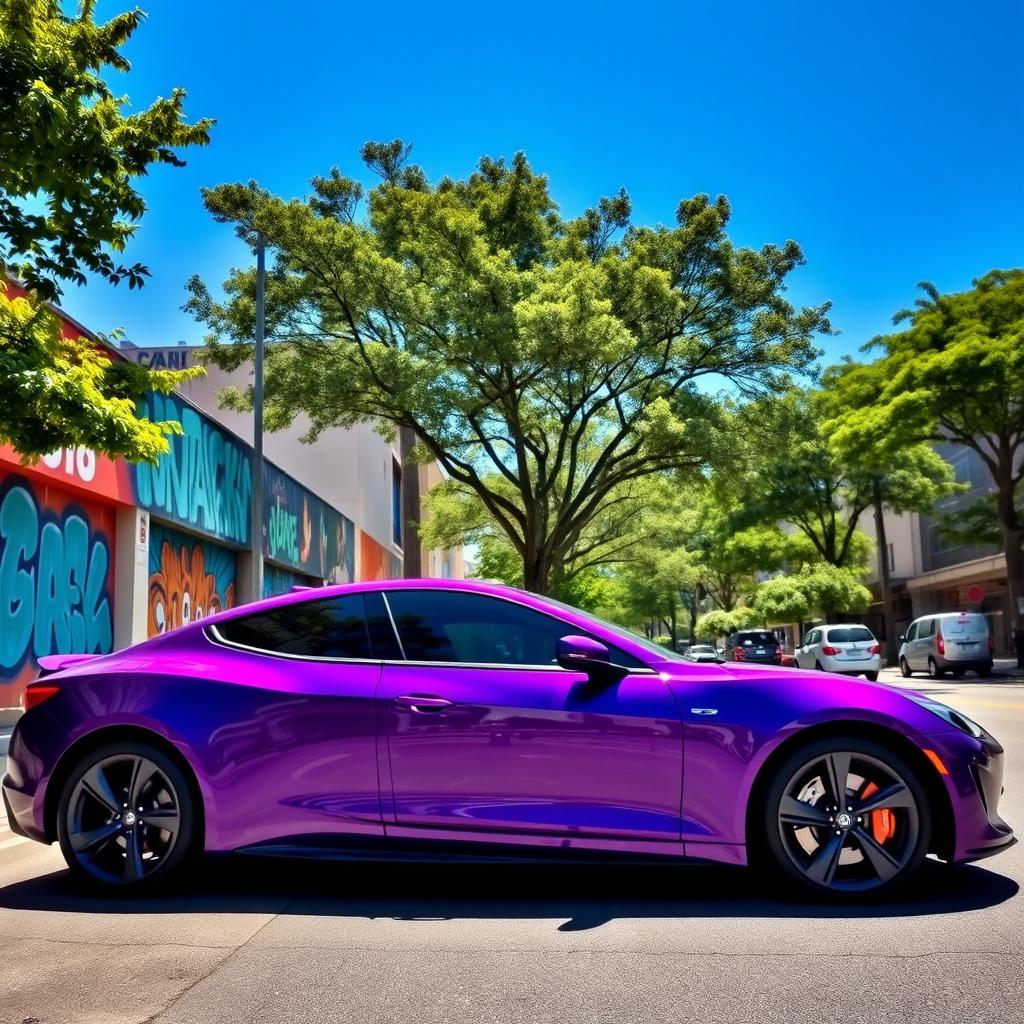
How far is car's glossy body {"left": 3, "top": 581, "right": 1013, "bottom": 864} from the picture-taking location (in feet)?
13.8

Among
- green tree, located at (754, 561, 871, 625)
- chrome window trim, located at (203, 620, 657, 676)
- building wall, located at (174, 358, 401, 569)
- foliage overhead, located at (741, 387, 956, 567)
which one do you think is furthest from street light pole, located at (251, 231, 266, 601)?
green tree, located at (754, 561, 871, 625)

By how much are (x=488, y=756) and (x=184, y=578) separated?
598 inches

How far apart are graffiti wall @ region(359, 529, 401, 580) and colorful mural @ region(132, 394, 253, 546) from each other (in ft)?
45.4

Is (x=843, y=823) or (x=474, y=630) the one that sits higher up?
(x=474, y=630)

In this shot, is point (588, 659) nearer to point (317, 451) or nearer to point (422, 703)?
point (422, 703)

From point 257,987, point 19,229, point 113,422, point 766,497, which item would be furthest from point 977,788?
point 766,497

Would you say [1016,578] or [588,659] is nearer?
[588,659]

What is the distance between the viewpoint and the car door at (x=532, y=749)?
13.8ft

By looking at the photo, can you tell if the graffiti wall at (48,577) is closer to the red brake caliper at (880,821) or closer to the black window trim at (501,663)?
the black window trim at (501,663)

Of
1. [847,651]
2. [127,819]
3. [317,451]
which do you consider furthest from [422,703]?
[317,451]

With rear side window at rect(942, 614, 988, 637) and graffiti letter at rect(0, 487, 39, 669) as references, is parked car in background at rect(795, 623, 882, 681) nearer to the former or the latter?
rear side window at rect(942, 614, 988, 637)

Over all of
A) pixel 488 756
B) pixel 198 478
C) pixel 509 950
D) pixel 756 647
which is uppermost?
pixel 198 478

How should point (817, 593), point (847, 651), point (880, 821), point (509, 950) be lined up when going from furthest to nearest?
point (817, 593), point (847, 651), point (880, 821), point (509, 950)

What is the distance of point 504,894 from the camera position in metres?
4.60
